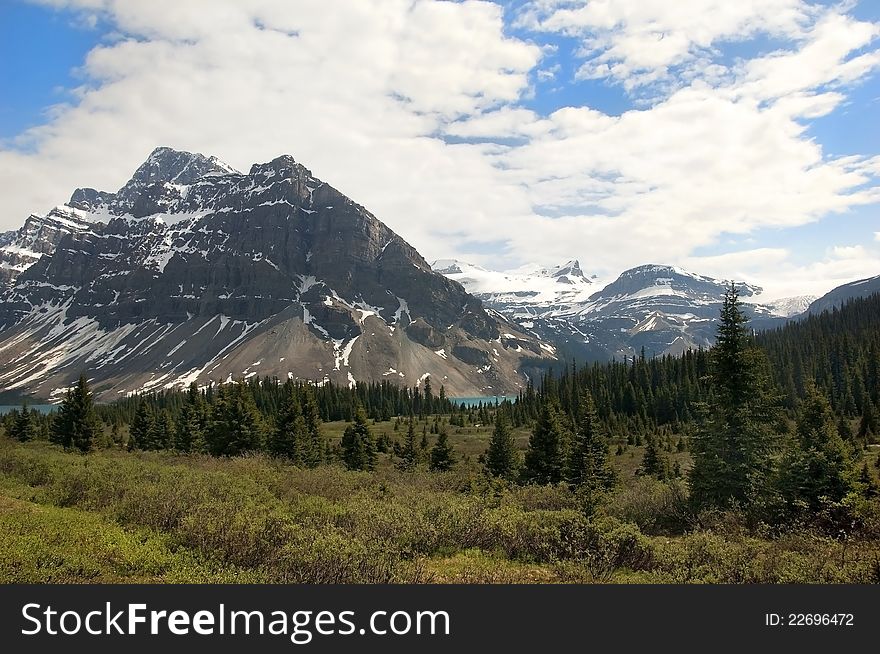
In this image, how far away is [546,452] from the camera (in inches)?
1738

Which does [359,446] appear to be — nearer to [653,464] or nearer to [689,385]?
[653,464]

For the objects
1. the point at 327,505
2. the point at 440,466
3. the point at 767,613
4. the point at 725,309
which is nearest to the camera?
the point at 767,613

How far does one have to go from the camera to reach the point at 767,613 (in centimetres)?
1054

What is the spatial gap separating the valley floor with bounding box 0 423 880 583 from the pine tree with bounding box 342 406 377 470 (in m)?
30.0

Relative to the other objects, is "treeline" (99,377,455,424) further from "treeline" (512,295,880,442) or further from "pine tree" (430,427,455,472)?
"pine tree" (430,427,455,472)

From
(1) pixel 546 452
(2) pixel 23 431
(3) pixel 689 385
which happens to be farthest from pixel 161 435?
(3) pixel 689 385

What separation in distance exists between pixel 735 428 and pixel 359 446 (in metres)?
39.1

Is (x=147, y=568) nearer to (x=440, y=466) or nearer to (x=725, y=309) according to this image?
(x=725, y=309)

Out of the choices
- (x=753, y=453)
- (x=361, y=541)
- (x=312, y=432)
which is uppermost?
(x=753, y=453)

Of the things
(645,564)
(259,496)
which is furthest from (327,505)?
(645,564)

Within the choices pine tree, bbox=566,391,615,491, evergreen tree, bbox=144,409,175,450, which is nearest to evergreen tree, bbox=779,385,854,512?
pine tree, bbox=566,391,615,491

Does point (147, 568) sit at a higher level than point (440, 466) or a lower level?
higher

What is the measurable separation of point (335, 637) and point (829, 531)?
17.9 m

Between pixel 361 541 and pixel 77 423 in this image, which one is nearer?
pixel 361 541
